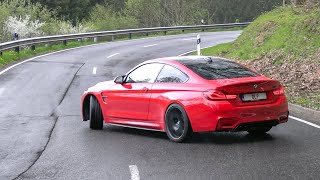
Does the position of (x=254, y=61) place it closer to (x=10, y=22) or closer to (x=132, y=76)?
(x=132, y=76)

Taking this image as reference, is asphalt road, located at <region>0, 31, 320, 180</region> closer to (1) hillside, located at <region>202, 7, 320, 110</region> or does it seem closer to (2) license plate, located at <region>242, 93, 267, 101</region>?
(2) license plate, located at <region>242, 93, 267, 101</region>

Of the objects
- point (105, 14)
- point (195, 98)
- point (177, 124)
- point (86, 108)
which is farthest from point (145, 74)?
point (105, 14)

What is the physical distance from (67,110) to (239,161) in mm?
6618

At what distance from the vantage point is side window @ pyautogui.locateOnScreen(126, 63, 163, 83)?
33.2ft

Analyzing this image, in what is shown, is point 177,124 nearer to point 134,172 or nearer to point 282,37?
point 134,172

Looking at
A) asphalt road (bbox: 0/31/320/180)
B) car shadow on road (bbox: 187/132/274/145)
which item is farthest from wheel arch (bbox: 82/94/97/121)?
car shadow on road (bbox: 187/132/274/145)

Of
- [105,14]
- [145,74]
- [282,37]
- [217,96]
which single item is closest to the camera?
[217,96]

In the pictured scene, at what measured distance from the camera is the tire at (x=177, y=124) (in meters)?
9.11

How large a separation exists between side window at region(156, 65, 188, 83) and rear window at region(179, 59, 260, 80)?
200 mm

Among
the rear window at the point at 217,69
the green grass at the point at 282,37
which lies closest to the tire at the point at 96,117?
the rear window at the point at 217,69

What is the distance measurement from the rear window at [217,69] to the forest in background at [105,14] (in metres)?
15.7

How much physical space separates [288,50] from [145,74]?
33.5 ft

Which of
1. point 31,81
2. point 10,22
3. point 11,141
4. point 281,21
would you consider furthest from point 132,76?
point 10,22

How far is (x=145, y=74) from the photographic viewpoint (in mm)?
10328
